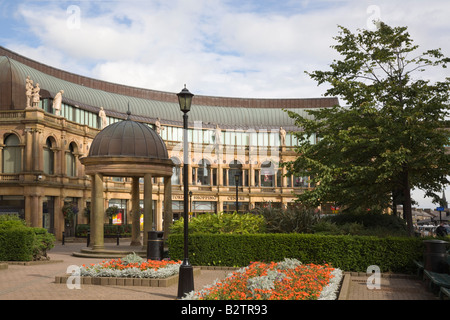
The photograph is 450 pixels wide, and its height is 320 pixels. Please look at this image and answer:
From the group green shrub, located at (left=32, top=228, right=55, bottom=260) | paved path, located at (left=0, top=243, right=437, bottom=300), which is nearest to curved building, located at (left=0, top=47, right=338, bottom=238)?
green shrub, located at (left=32, top=228, right=55, bottom=260)

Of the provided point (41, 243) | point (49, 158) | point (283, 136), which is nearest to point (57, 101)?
point (49, 158)

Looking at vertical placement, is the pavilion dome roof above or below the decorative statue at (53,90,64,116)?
below

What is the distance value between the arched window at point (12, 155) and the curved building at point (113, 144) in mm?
88

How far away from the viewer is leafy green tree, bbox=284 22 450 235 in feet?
79.0

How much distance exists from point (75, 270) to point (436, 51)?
20.3 meters

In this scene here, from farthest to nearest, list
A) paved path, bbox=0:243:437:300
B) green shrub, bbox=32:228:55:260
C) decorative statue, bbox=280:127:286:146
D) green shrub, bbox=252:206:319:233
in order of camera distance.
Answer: decorative statue, bbox=280:127:286:146, green shrub, bbox=32:228:55:260, green shrub, bbox=252:206:319:233, paved path, bbox=0:243:437:300

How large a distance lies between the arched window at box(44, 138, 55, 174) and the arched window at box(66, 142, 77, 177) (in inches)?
101

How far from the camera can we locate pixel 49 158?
4878 cm

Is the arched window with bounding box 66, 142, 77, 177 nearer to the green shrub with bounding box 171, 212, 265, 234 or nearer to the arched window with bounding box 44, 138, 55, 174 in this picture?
the arched window with bounding box 44, 138, 55, 174

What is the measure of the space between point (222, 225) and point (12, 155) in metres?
29.9

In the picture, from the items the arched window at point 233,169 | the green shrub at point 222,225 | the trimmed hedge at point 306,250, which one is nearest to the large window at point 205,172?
the arched window at point 233,169

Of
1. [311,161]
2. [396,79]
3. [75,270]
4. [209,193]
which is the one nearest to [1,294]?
[75,270]

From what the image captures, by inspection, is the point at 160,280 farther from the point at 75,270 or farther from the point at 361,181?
the point at 361,181
